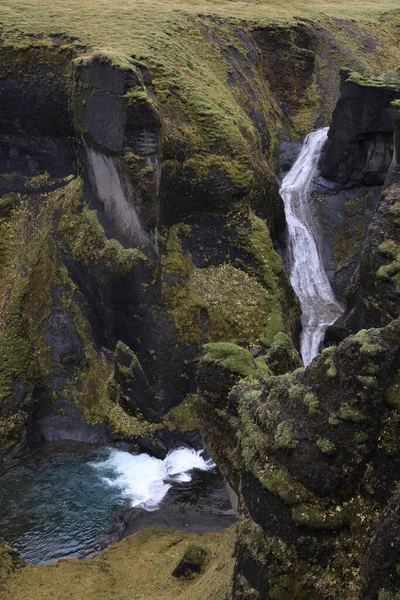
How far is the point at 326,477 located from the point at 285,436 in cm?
102

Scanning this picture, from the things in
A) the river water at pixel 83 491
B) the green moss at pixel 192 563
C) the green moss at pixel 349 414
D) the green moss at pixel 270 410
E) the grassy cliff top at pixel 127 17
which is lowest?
the river water at pixel 83 491

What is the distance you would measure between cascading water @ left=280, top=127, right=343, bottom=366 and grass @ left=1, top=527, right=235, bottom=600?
13.1 metres

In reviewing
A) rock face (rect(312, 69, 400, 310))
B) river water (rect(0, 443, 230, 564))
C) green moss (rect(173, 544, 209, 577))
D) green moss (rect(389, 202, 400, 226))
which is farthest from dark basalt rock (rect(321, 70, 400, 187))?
green moss (rect(173, 544, 209, 577))

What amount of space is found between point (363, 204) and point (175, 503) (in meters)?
23.2

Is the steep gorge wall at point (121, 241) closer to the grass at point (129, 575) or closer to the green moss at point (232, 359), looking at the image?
the grass at point (129, 575)

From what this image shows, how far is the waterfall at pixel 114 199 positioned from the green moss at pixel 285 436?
19.6 metres

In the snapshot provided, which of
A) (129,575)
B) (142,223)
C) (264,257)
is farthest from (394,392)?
(264,257)

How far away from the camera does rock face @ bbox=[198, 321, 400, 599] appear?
367 inches

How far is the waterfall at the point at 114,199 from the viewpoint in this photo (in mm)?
28531

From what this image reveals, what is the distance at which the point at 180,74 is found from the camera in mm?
33125

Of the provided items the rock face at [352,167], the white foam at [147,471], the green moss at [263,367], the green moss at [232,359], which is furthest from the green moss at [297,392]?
the rock face at [352,167]

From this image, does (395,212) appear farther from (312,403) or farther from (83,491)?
(83,491)

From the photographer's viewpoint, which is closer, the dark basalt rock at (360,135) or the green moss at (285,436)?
the green moss at (285,436)

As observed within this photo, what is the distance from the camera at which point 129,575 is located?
19.0m
